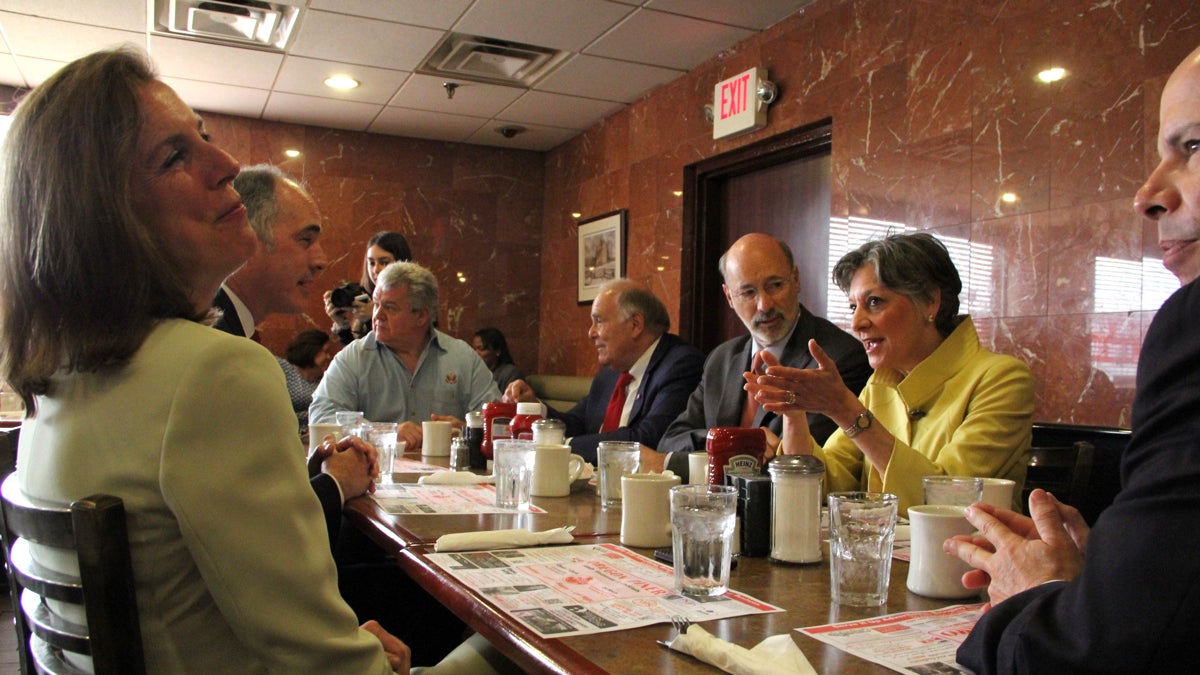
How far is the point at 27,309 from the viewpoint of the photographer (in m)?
0.98

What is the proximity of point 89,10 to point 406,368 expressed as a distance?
2.49m

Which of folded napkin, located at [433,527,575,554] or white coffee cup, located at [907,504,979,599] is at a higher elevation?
white coffee cup, located at [907,504,979,599]

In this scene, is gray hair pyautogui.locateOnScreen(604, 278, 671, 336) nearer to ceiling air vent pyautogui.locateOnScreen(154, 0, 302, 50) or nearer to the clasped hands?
ceiling air vent pyautogui.locateOnScreen(154, 0, 302, 50)

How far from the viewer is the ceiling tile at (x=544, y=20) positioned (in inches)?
160

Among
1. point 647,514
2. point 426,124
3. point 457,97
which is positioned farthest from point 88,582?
point 426,124

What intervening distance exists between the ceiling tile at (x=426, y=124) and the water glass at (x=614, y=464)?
15.0 feet

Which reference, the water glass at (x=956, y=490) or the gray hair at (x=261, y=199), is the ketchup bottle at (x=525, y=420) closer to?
the gray hair at (x=261, y=199)

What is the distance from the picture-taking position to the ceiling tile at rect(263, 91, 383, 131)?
18.7 feet

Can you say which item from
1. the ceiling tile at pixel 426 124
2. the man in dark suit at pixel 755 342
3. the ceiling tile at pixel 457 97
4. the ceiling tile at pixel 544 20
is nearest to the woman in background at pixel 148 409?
the man in dark suit at pixel 755 342

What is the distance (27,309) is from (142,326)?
5.2 inches

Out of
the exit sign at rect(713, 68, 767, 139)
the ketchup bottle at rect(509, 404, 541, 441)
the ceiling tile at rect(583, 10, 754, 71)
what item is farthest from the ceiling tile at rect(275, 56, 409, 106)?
the ketchup bottle at rect(509, 404, 541, 441)

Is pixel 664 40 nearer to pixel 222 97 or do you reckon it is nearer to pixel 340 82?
pixel 340 82

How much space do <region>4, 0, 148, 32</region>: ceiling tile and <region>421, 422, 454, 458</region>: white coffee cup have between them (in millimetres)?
2818

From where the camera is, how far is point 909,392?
6.70 ft
